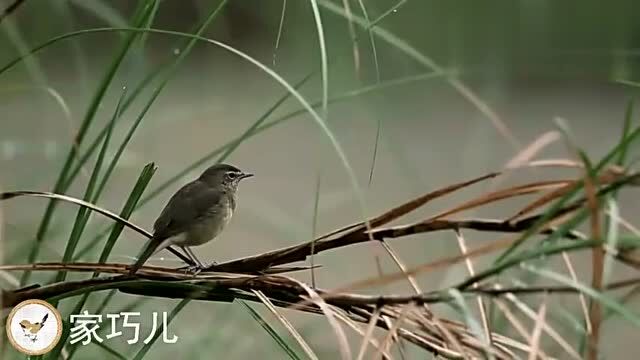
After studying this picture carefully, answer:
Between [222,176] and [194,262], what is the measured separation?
4.8 inches

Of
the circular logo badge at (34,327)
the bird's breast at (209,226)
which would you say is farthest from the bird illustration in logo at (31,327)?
the bird's breast at (209,226)

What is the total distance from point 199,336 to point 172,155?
1.44ft

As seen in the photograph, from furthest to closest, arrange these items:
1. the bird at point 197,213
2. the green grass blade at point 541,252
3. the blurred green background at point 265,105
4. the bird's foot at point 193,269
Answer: the blurred green background at point 265,105
the bird at point 197,213
the bird's foot at point 193,269
the green grass blade at point 541,252

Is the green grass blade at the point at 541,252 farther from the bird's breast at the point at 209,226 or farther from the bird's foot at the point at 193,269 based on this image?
the bird's breast at the point at 209,226

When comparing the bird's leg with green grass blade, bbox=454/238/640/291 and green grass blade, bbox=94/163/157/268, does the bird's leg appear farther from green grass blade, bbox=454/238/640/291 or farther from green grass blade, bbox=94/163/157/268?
green grass blade, bbox=454/238/640/291

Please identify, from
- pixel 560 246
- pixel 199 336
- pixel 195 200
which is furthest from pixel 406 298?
pixel 199 336

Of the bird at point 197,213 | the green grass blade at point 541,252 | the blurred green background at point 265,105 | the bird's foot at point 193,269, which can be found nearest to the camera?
the green grass blade at point 541,252

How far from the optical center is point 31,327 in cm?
48

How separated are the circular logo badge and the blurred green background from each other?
0.41ft

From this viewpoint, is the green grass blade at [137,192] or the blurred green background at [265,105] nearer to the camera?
the green grass blade at [137,192]

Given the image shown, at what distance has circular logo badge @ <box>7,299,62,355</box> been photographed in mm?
480

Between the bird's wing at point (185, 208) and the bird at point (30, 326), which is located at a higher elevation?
the bird's wing at point (185, 208)

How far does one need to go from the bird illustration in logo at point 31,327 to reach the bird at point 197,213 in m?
0.06

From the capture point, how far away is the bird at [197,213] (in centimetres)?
57
